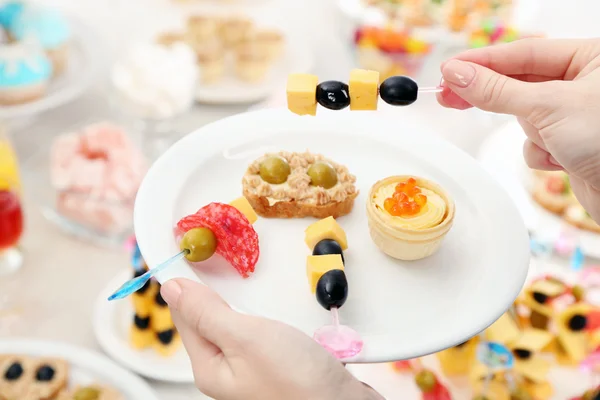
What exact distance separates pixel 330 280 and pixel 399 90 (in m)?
0.35

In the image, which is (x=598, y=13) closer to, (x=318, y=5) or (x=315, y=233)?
(x=318, y=5)

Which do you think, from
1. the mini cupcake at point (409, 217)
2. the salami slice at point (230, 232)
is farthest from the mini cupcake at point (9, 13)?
the mini cupcake at point (409, 217)

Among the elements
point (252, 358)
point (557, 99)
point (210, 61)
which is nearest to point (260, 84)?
point (210, 61)

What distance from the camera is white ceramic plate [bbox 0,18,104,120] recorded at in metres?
1.92

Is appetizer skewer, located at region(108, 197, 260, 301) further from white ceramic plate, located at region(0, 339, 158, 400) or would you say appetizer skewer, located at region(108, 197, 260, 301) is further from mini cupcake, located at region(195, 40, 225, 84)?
mini cupcake, located at region(195, 40, 225, 84)

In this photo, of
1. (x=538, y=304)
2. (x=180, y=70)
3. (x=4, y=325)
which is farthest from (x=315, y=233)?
(x=180, y=70)

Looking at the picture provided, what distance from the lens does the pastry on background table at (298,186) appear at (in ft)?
3.65

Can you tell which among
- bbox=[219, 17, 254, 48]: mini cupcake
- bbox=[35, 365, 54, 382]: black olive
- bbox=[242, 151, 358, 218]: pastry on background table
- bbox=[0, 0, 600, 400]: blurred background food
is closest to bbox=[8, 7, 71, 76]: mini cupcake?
bbox=[0, 0, 600, 400]: blurred background food

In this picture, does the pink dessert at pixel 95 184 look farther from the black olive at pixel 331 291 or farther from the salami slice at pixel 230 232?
the black olive at pixel 331 291

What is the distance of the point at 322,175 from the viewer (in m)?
1.14

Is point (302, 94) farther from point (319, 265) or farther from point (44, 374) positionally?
point (44, 374)

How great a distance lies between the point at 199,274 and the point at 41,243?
3.15ft

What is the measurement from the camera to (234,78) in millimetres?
2352

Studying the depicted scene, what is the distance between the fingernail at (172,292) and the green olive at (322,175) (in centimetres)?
39
